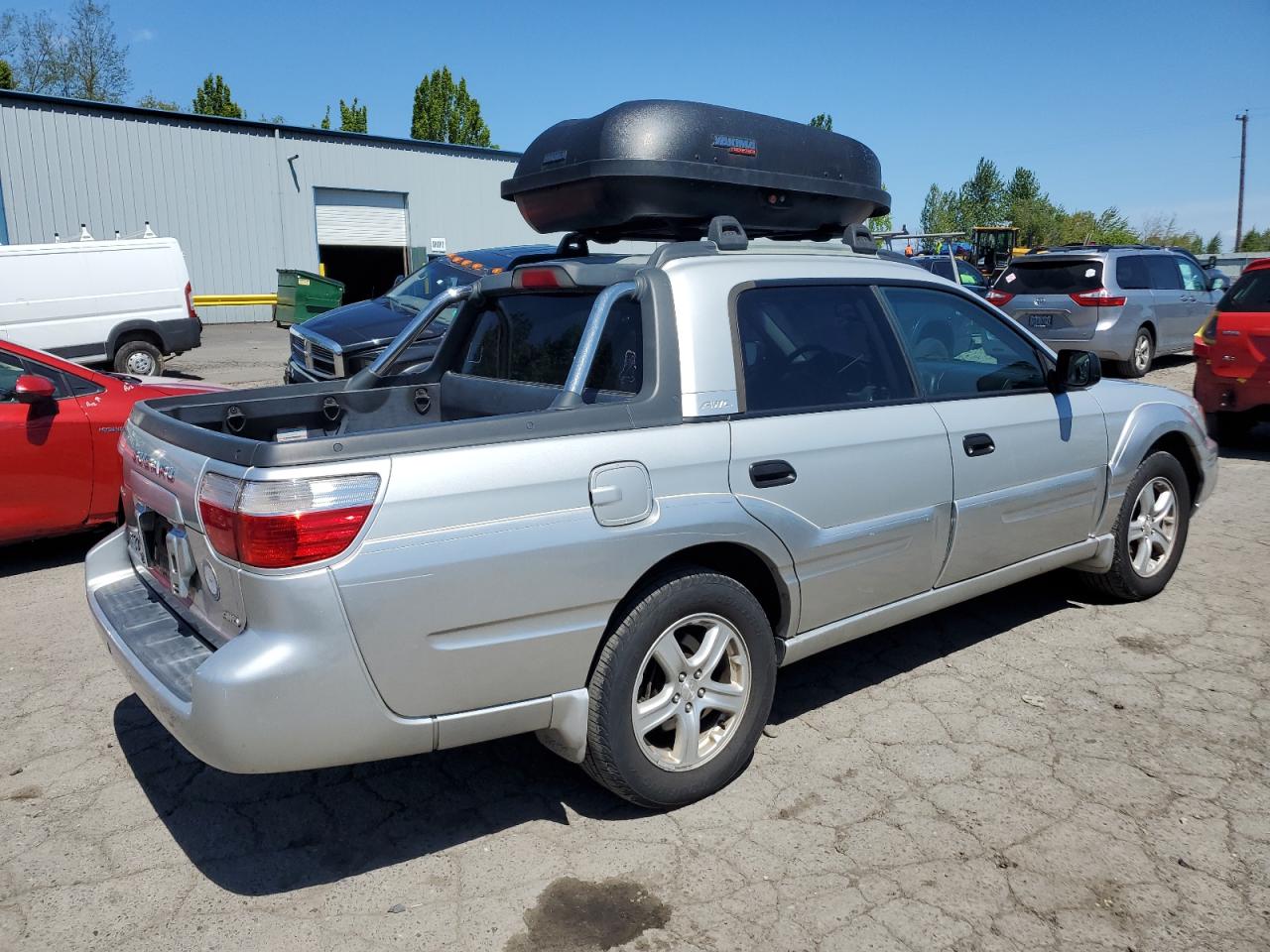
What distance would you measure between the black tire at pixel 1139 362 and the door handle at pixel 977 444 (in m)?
11.3

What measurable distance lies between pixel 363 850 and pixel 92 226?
2839 cm

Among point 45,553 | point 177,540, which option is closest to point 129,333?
point 45,553

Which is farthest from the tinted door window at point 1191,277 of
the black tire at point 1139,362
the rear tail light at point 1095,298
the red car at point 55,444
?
the red car at point 55,444

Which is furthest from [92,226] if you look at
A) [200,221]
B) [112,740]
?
[112,740]

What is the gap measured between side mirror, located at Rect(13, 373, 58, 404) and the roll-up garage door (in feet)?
88.8

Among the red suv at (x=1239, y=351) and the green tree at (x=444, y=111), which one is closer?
the red suv at (x=1239, y=351)

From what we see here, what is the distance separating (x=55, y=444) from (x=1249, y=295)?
941 centimetres

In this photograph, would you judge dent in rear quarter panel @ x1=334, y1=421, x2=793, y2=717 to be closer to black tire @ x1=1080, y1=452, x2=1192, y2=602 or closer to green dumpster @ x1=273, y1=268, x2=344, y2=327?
black tire @ x1=1080, y1=452, x2=1192, y2=602

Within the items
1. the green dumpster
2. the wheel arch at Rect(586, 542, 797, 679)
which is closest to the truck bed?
the wheel arch at Rect(586, 542, 797, 679)

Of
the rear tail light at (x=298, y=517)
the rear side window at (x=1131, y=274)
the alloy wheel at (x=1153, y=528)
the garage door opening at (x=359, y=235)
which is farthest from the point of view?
the garage door opening at (x=359, y=235)

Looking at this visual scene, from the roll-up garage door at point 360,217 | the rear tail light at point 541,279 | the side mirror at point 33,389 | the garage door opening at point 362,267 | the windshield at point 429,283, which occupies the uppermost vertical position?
the roll-up garage door at point 360,217

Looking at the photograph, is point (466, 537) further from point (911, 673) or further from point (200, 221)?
point (200, 221)

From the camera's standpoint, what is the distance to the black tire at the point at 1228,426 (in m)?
9.62

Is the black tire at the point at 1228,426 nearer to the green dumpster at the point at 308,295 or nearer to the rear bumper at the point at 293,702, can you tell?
the rear bumper at the point at 293,702
